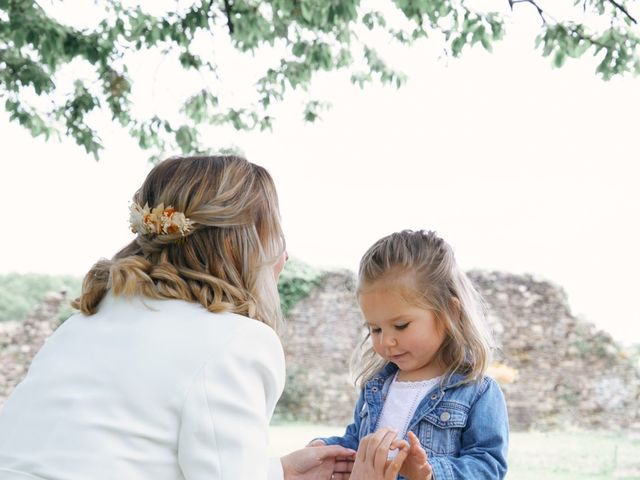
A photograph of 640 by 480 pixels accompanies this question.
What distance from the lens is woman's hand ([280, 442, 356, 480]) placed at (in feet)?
8.02

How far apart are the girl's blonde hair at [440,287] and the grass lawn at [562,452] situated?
9771 millimetres

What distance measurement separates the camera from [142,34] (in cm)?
699

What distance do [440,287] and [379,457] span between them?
0.51 metres

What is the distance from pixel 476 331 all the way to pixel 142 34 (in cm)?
519

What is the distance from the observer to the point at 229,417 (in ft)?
6.12

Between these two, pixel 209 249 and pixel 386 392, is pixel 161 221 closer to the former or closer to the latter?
pixel 209 249

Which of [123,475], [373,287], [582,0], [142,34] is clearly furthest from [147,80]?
[123,475]

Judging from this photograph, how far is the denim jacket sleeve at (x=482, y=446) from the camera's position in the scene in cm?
219

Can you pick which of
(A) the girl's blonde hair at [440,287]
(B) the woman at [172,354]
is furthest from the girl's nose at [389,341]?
(B) the woman at [172,354]

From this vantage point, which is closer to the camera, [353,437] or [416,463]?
[416,463]

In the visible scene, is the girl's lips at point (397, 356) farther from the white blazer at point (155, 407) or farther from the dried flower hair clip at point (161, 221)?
the dried flower hair clip at point (161, 221)

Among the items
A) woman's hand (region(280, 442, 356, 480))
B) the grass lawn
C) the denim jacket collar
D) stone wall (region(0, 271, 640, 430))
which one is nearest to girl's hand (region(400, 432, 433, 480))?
the denim jacket collar

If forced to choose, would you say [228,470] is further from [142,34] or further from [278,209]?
[142,34]

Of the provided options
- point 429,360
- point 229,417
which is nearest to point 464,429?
point 429,360
